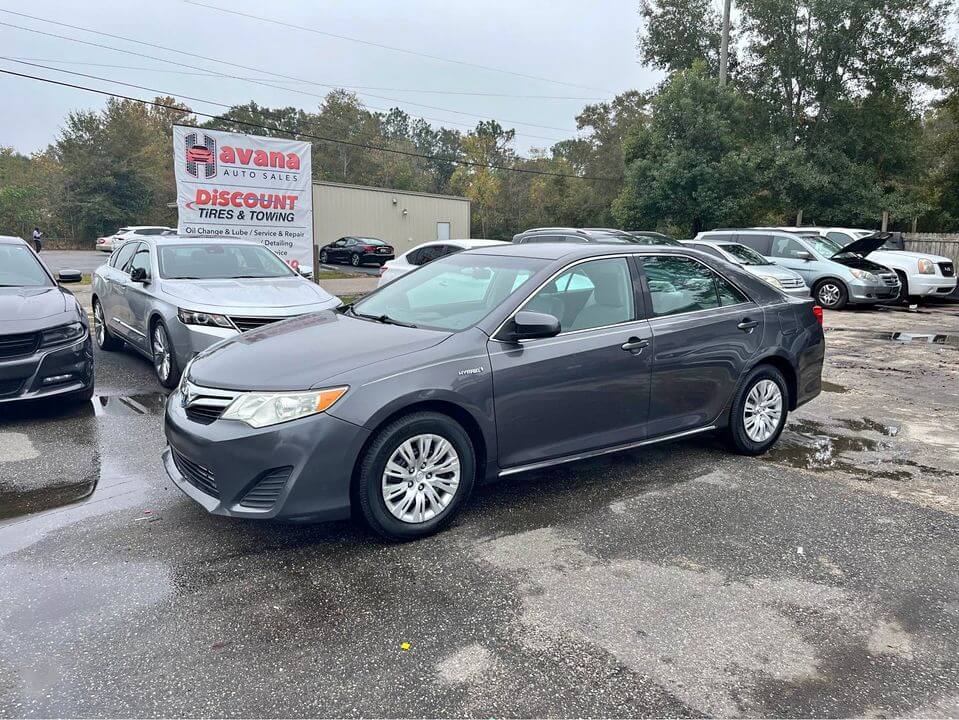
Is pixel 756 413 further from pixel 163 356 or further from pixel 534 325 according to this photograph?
pixel 163 356

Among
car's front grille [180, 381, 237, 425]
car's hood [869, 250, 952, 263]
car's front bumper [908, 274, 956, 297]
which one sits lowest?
car's front grille [180, 381, 237, 425]

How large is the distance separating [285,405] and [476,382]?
3.33 feet

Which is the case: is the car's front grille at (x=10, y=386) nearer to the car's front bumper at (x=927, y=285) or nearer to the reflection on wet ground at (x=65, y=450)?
the reflection on wet ground at (x=65, y=450)

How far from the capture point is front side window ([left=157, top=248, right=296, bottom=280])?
308 inches

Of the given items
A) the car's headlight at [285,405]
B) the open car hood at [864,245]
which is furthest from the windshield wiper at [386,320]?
the open car hood at [864,245]

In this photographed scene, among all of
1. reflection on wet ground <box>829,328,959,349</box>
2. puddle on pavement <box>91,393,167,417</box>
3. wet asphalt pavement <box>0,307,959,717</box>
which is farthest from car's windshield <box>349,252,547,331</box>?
reflection on wet ground <box>829,328,959,349</box>

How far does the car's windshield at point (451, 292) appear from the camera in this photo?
14.3 ft

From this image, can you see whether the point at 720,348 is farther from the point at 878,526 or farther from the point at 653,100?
the point at 653,100

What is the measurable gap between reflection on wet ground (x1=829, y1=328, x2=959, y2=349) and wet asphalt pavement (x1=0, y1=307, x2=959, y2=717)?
7.26 m

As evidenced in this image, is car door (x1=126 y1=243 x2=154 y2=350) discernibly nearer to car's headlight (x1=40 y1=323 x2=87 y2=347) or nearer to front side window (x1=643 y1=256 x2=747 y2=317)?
car's headlight (x1=40 y1=323 x2=87 y2=347)

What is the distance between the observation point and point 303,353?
12.8ft

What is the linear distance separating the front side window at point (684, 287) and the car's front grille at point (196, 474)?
293cm

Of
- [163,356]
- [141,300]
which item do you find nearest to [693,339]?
[163,356]

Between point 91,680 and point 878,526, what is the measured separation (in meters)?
4.04
